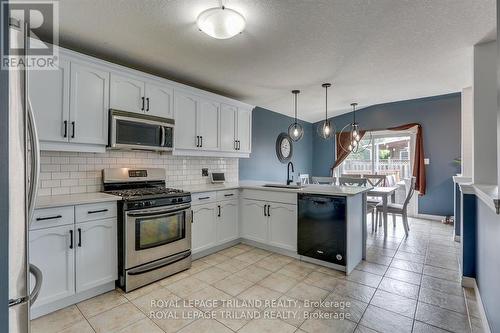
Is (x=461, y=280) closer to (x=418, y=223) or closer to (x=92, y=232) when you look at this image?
(x=418, y=223)

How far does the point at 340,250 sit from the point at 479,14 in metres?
2.49

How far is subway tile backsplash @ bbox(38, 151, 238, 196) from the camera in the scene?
7.82 ft

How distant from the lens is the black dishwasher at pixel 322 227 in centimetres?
277

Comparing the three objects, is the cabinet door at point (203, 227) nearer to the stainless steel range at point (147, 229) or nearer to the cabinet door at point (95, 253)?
the stainless steel range at point (147, 229)

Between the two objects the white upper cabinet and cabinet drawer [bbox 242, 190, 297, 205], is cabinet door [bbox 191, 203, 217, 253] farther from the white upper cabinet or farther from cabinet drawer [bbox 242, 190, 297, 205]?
the white upper cabinet

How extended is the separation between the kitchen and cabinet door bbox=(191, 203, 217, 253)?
0.07 ft

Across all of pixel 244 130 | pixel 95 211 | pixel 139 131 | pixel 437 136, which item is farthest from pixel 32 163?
pixel 437 136

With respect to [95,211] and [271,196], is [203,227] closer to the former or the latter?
[271,196]

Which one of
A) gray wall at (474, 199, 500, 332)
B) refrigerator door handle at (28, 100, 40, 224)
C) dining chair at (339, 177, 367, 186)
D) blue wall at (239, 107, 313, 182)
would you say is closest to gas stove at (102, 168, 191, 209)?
refrigerator door handle at (28, 100, 40, 224)

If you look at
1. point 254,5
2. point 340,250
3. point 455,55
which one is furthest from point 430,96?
point 254,5

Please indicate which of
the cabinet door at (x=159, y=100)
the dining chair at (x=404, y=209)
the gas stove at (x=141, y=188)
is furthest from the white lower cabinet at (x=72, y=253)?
the dining chair at (x=404, y=209)

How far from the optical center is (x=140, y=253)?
2.44m

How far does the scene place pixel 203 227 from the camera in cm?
318

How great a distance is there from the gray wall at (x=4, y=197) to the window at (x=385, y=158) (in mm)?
6108
